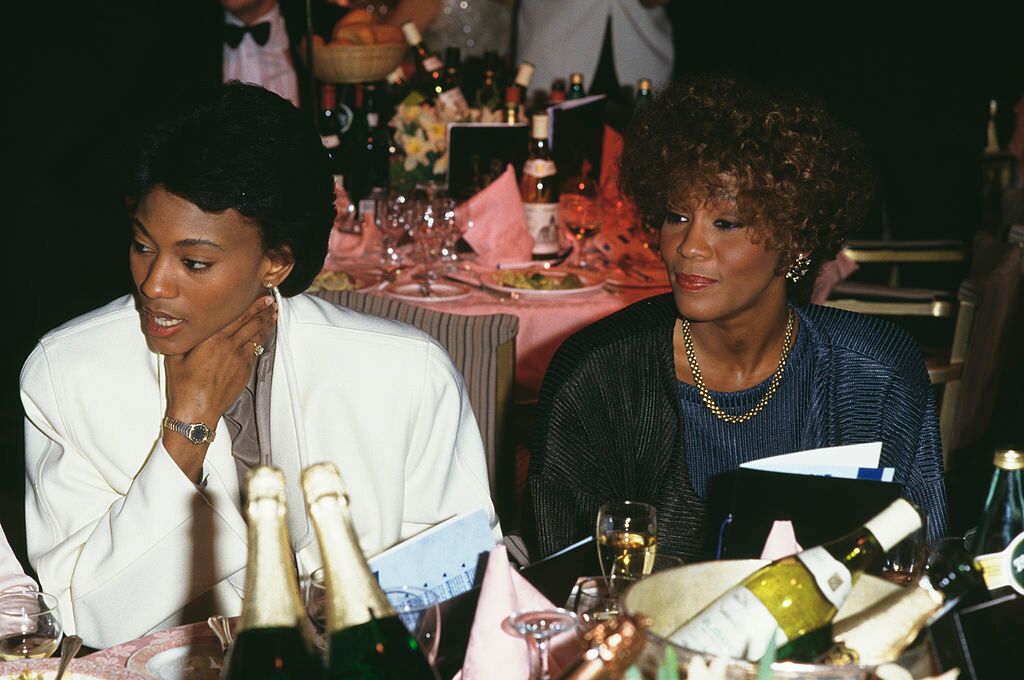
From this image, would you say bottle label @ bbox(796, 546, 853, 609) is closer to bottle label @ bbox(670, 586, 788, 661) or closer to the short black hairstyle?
bottle label @ bbox(670, 586, 788, 661)

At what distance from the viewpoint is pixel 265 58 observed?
5.38 metres

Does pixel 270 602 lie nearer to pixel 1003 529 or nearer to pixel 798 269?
pixel 1003 529

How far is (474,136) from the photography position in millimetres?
4402

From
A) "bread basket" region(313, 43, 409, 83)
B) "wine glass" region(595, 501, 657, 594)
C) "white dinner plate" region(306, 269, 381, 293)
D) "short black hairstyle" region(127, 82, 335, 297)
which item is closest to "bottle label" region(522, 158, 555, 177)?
"white dinner plate" region(306, 269, 381, 293)

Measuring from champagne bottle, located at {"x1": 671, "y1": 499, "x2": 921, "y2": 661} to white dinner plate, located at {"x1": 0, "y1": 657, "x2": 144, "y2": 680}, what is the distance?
2.39 feet

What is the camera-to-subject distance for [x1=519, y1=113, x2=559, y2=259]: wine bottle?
4137 millimetres

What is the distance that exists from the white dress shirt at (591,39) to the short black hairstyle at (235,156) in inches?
168

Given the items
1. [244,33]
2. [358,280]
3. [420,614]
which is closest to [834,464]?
[420,614]

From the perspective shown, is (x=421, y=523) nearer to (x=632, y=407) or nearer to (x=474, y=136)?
(x=632, y=407)

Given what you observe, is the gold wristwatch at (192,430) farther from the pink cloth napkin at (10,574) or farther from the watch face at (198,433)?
the pink cloth napkin at (10,574)

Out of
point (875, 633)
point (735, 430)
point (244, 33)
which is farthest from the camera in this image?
point (244, 33)

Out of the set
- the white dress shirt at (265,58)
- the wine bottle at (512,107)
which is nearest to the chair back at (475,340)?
the wine bottle at (512,107)

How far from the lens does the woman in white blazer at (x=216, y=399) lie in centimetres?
181

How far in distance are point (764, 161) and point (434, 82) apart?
3183 millimetres
